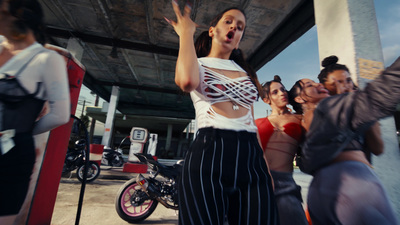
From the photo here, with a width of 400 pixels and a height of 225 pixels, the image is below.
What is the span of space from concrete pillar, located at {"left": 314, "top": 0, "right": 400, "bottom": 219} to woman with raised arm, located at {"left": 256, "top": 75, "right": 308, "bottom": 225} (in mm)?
1266

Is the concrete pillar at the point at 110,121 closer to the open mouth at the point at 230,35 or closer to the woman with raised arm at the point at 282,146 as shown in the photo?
the woman with raised arm at the point at 282,146

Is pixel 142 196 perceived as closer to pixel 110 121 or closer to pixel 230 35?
pixel 230 35

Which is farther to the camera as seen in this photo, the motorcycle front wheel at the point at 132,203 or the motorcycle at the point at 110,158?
the motorcycle at the point at 110,158

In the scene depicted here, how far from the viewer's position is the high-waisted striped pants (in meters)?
0.81

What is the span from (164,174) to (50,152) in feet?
5.53

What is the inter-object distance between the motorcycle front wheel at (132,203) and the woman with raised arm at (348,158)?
239cm

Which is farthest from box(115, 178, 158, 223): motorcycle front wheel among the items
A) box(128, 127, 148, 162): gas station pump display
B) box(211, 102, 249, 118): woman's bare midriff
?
box(128, 127, 148, 162): gas station pump display

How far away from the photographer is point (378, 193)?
98 cm

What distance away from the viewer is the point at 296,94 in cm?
184

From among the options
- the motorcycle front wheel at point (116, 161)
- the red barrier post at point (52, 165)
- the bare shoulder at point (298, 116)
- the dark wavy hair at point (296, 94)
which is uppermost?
the dark wavy hair at point (296, 94)

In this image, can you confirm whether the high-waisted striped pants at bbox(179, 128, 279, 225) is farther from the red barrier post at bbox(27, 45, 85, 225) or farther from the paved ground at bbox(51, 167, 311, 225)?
the paved ground at bbox(51, 167, 311, 225)

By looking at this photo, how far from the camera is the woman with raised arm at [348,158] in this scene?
2.98 ft

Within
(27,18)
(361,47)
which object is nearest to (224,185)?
(27,18)

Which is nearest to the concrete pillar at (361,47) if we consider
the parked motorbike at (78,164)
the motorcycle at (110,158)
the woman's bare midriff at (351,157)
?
the woman's bare midriff at (351,157)
